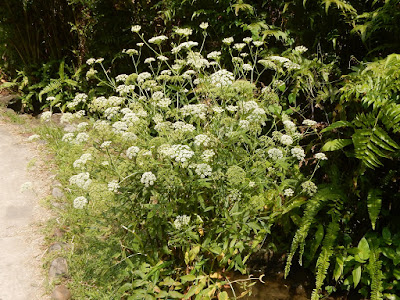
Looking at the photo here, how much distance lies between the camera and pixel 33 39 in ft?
19.7

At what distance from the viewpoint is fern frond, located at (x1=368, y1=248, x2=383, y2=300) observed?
2590mm

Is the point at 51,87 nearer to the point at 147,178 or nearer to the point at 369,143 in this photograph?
the point at 147,178

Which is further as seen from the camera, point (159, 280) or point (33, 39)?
point (33, 39)

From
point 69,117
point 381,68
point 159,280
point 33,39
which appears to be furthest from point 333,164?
point 33,39

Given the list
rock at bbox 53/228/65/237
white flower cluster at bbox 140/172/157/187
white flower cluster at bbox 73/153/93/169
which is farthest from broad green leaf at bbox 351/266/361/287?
rock at bbox 53/228/65/237

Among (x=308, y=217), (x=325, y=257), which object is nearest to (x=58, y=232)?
(x=308, y=217)

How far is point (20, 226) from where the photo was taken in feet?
11.7

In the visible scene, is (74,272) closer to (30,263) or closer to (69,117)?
(30,263)

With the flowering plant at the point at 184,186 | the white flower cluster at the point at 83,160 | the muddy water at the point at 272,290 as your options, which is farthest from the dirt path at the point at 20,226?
the muddy water at the point at 272,290

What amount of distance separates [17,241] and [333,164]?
2.73 m

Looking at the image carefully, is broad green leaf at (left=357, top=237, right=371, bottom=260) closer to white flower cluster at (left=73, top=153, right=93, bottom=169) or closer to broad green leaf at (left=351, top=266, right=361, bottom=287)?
broad green leaf at (left=351, top=266, right=361, bottom=287)

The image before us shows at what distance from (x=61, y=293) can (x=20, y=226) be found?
953 mm

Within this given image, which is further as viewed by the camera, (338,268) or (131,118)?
(338,268)

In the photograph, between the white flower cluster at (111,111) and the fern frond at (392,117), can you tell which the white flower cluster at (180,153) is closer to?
the white flower cluster at (111,111)
